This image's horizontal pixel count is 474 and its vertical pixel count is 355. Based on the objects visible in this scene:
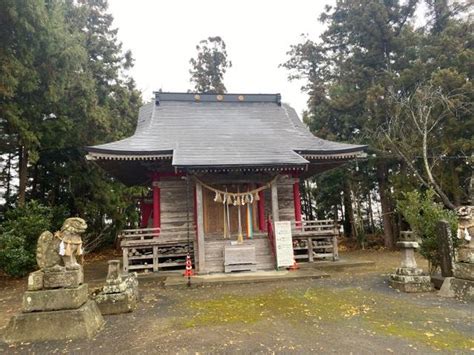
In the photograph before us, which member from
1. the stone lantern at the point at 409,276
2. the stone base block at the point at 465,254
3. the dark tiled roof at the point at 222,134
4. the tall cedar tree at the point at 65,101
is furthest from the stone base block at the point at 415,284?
the tall cedar tree at the point at 65,101

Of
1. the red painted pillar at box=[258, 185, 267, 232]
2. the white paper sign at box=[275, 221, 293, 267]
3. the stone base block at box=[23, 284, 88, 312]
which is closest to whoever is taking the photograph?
the stone base block at box=[23, 284, 88, 312]

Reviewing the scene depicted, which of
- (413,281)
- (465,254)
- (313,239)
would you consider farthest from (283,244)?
(465,254)

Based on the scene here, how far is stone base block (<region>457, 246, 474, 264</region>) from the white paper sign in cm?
450

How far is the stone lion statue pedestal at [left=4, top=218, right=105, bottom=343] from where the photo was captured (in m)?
4.80

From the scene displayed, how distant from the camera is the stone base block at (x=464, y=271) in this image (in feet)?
20.5

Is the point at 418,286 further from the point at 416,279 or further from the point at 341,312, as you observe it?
the point at 341,312

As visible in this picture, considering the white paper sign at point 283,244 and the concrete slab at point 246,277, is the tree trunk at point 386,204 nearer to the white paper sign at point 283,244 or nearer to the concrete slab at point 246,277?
the white paper sign at point 283,244

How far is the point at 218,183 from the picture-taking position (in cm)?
1134

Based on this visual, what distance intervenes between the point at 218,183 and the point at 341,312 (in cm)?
649

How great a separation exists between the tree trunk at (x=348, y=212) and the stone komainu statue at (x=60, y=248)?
1616 centimetres

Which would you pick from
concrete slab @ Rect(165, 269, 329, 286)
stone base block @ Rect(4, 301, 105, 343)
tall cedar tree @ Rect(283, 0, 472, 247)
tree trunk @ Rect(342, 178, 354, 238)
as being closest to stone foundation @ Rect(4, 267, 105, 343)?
stone base block @ Rect(4, 301, 105, 343)

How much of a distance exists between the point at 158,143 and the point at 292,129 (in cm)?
592

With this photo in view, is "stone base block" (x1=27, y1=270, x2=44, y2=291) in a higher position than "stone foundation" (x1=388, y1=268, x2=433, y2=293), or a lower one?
higher

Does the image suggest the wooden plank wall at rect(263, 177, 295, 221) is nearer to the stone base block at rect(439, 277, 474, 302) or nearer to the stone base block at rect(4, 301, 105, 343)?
the stone base block at rect(439, 277, 474, 302)
